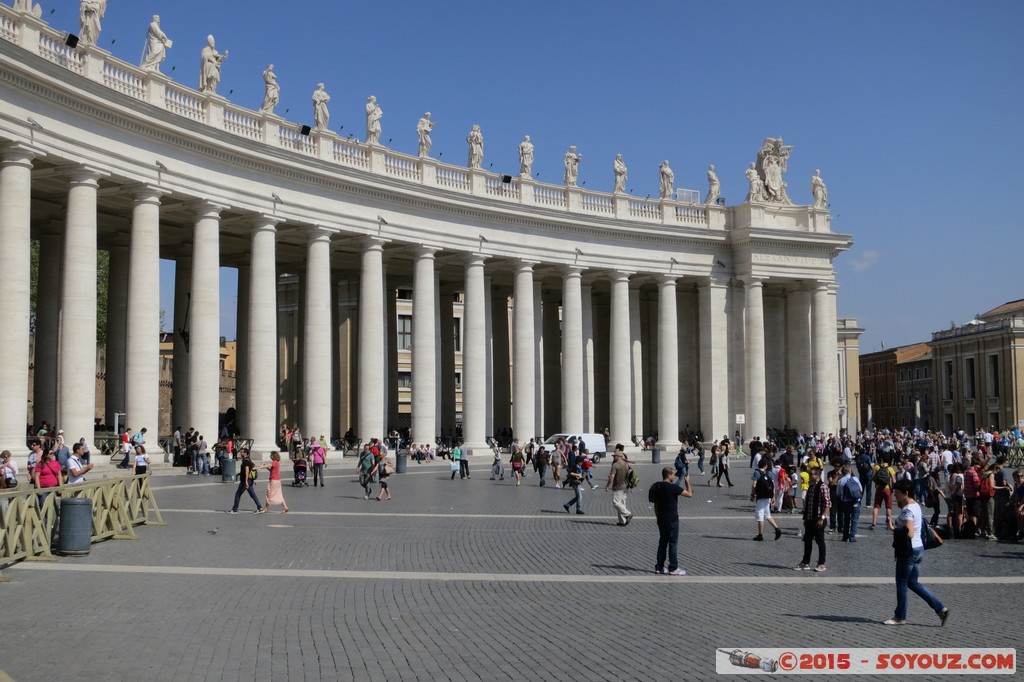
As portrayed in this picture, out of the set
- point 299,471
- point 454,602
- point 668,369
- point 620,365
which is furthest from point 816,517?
point 668,369

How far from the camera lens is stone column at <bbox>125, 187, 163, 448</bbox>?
129ft

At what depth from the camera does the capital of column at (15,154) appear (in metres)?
33.8

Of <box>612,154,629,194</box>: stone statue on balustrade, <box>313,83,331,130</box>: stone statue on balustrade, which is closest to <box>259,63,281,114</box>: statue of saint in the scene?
<box>313,83,331,130</box>: stone statue on balustrade

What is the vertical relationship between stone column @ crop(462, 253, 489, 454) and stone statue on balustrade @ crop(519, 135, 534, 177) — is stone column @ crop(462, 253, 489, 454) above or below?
below

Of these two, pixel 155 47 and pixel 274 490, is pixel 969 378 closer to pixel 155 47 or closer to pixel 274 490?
pixel 155 47

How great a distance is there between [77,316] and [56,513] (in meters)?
19.3

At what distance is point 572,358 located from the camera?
59.2 metres

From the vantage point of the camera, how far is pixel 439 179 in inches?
2109

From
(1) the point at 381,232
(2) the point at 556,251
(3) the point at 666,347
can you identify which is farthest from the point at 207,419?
(3) the point at 666,347

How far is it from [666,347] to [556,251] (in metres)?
9.40

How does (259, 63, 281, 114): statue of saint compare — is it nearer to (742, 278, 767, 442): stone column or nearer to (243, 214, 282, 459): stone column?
(243, 214, 282, 459): stone column

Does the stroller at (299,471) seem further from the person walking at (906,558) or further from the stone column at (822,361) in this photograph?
the stone column at (822,361)

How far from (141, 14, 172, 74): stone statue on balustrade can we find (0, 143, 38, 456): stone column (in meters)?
7.50

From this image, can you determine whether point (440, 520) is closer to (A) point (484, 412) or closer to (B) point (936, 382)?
(A) point (484, 412)
